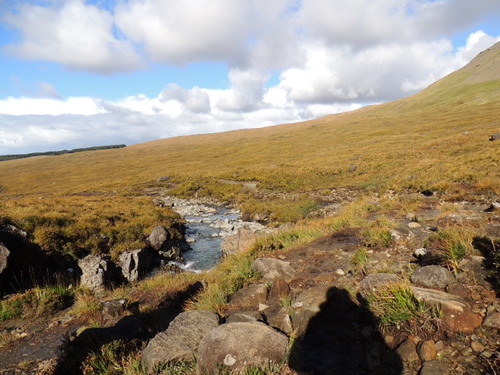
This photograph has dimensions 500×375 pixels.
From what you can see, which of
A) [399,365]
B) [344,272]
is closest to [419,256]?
[344,272]

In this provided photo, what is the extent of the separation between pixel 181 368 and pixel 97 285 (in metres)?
8.32

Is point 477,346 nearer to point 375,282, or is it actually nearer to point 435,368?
point 435,368

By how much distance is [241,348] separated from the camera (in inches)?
172

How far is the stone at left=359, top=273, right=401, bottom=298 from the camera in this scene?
5414 mm

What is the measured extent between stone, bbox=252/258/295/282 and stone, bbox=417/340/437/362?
3.70m

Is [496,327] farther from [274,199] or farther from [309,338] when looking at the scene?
[274,199]

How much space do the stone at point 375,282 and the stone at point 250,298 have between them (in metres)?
2.34

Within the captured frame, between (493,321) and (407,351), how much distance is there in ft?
4.45

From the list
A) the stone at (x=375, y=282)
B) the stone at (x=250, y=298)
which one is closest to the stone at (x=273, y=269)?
the stone at (x=250, y=298)

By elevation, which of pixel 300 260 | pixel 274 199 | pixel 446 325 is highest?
pixel 446 325

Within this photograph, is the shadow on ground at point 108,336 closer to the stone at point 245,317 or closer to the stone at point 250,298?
the stone at point 250,298

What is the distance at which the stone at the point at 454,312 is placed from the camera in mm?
4012

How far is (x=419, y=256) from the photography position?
6.95m

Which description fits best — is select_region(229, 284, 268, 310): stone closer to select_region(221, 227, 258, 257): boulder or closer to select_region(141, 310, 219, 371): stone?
select_region(141, 310, 219, 371): stone
